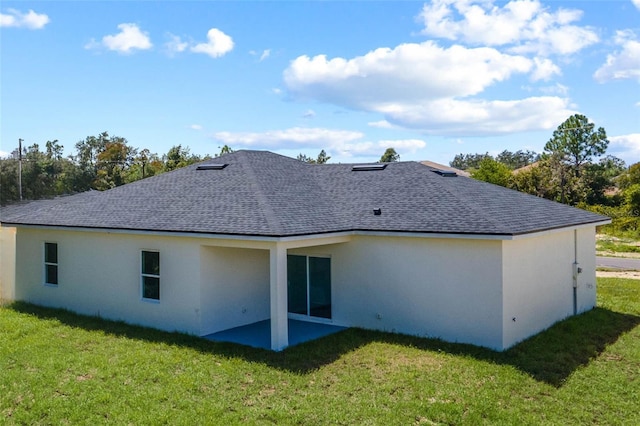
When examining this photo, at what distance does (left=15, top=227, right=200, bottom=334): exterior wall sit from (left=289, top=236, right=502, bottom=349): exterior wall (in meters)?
3.85

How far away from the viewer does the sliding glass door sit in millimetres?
14172

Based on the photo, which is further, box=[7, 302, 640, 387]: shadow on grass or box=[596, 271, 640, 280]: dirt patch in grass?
box=[596, 271, 640, 280]: dirt patch in grass

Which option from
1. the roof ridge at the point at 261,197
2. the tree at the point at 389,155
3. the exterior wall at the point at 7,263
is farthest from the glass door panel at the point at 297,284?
the tree at the point at 389,155

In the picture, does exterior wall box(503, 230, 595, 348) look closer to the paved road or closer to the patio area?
the patio area

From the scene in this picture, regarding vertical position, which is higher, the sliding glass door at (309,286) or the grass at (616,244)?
the sliding glass door at (309,286)

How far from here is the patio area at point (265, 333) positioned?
40.1 feet

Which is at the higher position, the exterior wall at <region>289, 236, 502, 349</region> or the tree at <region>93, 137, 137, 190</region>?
the tree at <region>93, 137, 137, 190</region>

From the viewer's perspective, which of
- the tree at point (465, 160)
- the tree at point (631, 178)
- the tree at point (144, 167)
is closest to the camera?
the tree at point (631, 178)

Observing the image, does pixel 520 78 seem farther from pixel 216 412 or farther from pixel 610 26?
pixel 216 412

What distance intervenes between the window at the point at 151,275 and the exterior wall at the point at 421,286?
4.53 meters

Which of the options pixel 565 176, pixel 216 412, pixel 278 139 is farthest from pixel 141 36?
pixel 565 176

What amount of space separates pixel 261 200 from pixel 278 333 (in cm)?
404

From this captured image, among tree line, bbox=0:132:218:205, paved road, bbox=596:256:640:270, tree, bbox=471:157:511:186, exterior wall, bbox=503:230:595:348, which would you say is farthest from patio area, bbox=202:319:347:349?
tree line, bbox=0:132:218:205

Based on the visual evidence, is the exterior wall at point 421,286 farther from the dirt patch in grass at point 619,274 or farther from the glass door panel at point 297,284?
the dirt patch in grass at point 619,274
